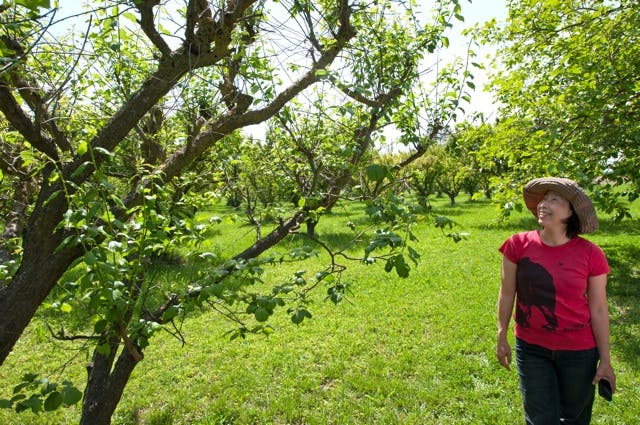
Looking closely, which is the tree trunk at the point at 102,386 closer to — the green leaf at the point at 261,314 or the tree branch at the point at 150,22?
the green leaf at the point at 261,314

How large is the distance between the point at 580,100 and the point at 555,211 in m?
4.04

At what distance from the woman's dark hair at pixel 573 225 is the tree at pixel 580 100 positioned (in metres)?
1.96

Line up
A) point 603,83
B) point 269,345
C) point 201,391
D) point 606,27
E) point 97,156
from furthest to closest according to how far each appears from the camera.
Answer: point 269,345 < point 606,27 < point 603,83 < point 201,391 < point 97,156

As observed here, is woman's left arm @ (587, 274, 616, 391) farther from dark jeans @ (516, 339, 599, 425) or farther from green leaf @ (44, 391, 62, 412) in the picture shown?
green leaf @ (44, 391, 62, 412)

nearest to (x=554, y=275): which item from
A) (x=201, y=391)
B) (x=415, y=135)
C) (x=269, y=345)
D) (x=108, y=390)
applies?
(x=415, y=135)

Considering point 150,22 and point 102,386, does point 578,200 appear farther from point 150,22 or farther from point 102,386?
point 102,386

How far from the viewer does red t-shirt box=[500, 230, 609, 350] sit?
247 cm

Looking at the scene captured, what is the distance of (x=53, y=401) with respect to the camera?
60.8 inches

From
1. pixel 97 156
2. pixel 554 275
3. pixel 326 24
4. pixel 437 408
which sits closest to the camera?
pixel 97 156

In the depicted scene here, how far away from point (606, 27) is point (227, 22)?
5.95 metres

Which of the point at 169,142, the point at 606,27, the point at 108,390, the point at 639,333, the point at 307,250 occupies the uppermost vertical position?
the point at 606,27

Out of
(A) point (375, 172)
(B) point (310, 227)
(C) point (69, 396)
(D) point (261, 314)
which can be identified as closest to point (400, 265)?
(A) point (375, 172)

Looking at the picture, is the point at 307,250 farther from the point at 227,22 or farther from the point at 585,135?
the point at 585,135

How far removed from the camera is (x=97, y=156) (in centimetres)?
219
